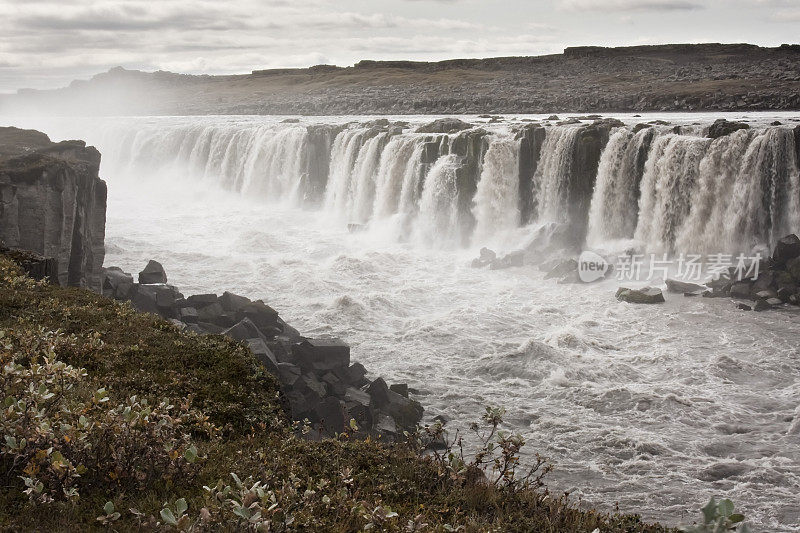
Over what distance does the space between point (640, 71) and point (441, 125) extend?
174 feet

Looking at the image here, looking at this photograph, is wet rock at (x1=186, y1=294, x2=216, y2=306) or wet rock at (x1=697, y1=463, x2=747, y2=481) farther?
wet rock at (x1=186, y1=294, x2=216, y2=306)

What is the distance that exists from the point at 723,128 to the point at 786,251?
632 centimetres

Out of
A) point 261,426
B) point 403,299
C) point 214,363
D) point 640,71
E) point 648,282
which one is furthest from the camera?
point 640,71

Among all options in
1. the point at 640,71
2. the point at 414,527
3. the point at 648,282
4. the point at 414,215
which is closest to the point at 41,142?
the point at 414,215

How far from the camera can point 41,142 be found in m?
27.4

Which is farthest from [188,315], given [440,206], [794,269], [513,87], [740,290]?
[513,87]

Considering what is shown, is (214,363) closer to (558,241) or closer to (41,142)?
(41,142)

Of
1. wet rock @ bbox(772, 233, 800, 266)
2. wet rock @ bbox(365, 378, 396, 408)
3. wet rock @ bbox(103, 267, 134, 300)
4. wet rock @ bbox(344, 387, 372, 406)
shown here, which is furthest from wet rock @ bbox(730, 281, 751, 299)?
A: wet rock @ bbox(103, 267, 134, 300)

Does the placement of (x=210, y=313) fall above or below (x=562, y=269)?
below

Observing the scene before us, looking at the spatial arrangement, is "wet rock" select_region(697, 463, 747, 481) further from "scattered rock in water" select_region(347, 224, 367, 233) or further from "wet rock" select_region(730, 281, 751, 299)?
"scattered rock in water" select_region(347, 224, 367, 233)

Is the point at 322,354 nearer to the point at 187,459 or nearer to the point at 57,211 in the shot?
the point at 57,211

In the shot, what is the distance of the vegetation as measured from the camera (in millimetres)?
6738

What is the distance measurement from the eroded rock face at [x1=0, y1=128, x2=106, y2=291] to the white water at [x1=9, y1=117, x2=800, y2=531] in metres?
5.14

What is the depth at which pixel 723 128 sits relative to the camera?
2936 cm
